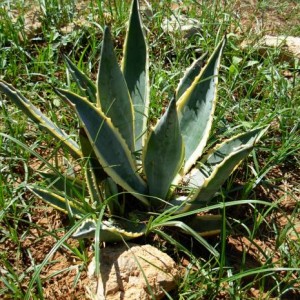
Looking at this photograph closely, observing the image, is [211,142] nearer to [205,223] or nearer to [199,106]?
[199,106]

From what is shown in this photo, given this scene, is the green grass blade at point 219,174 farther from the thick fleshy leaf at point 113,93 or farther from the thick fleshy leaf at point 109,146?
the thick fleshy leaf at point 113,93

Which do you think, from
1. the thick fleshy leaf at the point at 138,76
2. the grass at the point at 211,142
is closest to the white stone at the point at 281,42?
the grass at the point at 211,142

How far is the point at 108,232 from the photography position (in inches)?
72.3

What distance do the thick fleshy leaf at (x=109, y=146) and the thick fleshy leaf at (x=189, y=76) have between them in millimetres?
411

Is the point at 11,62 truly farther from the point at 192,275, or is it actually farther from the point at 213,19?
the point at 192,275

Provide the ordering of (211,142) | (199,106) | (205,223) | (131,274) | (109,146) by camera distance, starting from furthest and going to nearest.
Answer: (211,142)
(199,106)
(205,223)
(109,146)
(131,274)

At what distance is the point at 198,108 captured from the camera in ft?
7.05

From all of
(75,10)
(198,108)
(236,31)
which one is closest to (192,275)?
(198,108)

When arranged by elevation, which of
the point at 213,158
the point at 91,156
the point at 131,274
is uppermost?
the point at 91,156

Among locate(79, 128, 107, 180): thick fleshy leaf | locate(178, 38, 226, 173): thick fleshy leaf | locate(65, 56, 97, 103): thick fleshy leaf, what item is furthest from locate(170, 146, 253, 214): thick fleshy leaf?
locate(65, 56, 97, 103): thick fleshy leaf

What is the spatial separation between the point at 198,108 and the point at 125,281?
2.48 ft

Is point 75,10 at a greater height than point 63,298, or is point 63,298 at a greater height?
point 75,10

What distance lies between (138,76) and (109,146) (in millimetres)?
416

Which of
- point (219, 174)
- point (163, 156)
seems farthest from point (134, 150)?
point (219, 174)
